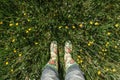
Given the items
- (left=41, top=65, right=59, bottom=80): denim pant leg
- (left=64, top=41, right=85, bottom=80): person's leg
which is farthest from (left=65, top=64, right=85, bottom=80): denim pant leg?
(left=41, top=65, right=59, bottom=80): denim pant leg

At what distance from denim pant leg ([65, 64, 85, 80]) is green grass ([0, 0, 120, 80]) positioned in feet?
0.62

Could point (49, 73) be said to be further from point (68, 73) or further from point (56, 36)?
point (56, 36)

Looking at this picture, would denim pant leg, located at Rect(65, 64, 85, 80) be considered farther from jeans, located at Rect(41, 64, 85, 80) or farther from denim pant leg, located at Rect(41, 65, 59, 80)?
denim pant leg, located at Rect(41, 65, 59, 80)

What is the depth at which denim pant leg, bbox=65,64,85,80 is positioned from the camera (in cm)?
255

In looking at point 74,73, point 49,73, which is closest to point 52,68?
point 49,73

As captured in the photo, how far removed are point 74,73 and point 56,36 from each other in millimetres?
591

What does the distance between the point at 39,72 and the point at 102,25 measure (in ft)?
3.19

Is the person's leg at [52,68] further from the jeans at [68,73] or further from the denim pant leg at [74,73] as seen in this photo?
the denim pant leg at [74,73]

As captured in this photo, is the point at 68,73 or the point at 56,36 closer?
the point at 68,73

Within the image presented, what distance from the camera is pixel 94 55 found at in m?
3.00

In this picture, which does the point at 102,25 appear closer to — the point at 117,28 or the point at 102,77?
the point at 117,28

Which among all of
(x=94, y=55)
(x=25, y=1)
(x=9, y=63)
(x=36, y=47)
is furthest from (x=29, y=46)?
(x=94, y=55)

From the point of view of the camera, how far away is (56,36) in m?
3.00

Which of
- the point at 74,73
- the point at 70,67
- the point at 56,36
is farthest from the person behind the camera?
the point at 56,36
